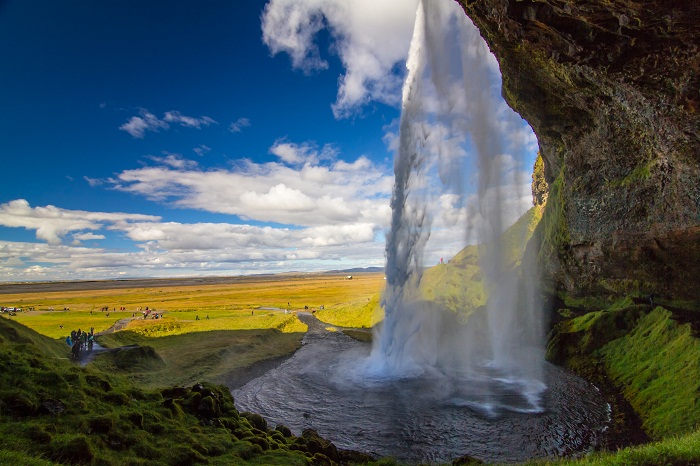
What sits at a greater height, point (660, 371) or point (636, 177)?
point (636, 177)

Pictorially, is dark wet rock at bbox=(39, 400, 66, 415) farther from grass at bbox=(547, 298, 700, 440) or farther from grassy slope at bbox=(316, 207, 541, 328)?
grassy slope at bbox=(316, 207, 541, 328)

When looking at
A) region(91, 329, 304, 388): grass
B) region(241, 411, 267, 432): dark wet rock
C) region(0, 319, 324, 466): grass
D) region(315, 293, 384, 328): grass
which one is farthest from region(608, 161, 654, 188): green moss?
region(315, 293, 384, 328): grass

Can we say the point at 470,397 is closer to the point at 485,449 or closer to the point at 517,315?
the point at 485,449

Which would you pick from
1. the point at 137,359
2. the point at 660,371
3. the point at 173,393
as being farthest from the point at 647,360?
the point at 137,359

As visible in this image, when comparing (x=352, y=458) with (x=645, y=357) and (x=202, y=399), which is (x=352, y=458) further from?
(x=645, y=357)

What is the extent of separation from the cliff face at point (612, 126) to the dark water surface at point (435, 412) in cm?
1234

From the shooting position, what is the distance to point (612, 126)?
2831cm

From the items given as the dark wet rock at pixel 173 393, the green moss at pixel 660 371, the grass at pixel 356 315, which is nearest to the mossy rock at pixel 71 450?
the dark wet rock at pixel 173 393

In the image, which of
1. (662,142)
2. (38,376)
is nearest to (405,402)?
(38,376)

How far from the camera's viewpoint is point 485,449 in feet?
59.8

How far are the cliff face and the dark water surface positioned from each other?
12336 millimetres

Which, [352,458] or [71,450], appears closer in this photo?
[71,450]

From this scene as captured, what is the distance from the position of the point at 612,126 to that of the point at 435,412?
25878mm

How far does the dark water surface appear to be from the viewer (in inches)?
733
